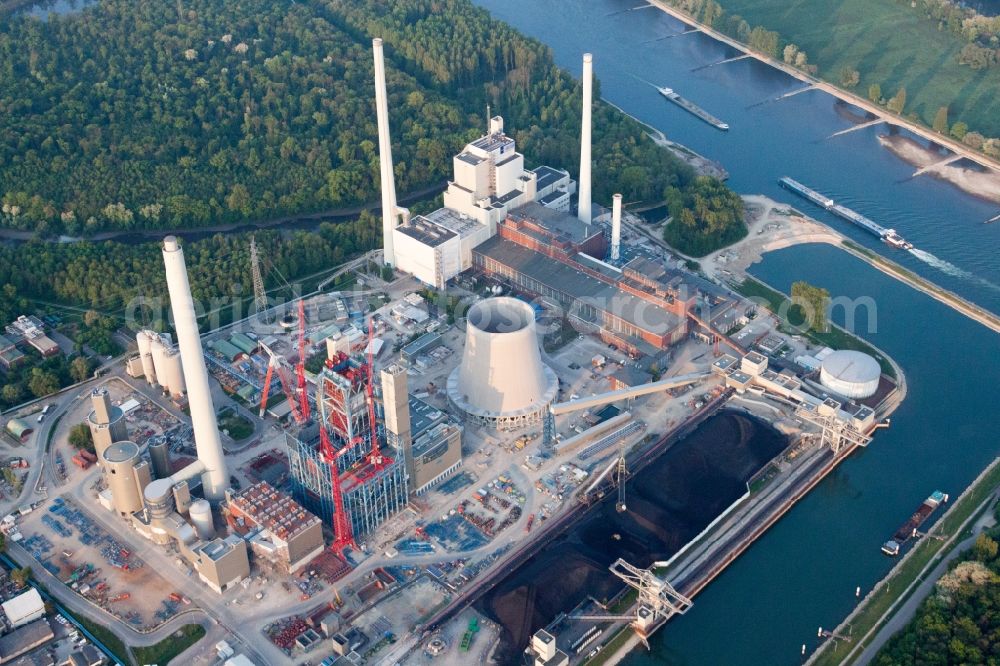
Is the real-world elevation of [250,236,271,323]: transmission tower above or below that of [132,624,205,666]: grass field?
above

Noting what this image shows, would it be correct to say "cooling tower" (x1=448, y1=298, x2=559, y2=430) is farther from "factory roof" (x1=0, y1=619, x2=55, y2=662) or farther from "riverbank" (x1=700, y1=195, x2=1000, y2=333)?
"factory roof" (x1=0, y1=619, x2=55, y2=662)

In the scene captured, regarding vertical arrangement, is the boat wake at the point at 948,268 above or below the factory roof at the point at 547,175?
below

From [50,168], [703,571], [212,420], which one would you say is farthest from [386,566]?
[50,168]

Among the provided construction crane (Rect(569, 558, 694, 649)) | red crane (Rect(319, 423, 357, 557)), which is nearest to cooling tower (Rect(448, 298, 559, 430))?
red crane (Rect(319, 423, 357, 557))

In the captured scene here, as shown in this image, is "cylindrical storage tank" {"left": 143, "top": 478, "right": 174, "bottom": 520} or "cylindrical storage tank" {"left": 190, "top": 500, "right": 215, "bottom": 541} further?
"cylindrical storage tank" {"left": 190, "top": 500, "right": 215, "bottom": 541}

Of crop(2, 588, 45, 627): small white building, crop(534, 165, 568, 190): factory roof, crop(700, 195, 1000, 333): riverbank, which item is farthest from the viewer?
crop(534, 165, 568, 190): factory roof

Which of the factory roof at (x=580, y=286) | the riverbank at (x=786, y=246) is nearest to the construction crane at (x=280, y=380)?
the factory roof at (x=580, y=286)

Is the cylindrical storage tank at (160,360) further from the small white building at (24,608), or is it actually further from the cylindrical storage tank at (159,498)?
the small white building at (24,608)

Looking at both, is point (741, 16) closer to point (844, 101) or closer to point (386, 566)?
point (844, 101)
